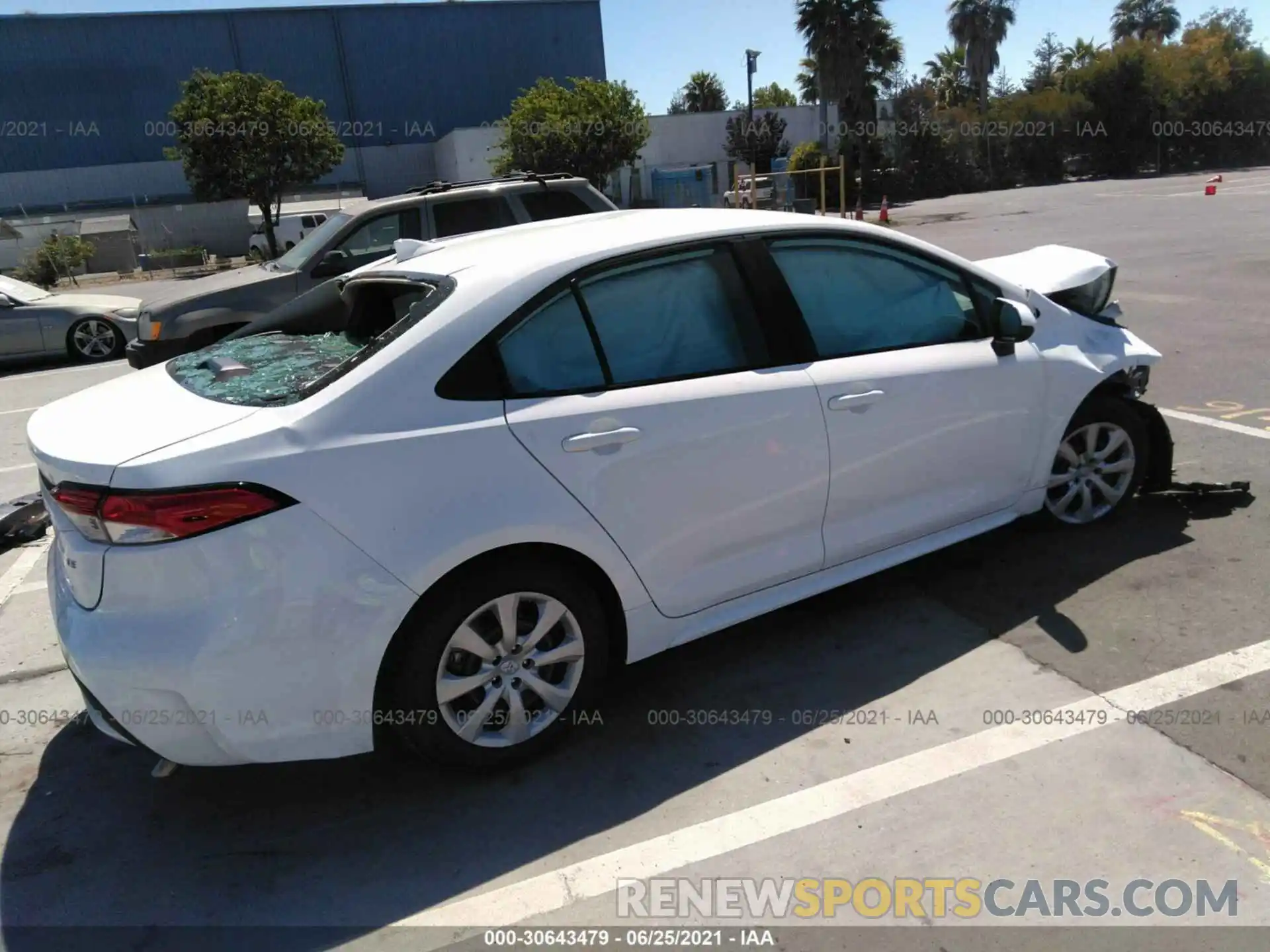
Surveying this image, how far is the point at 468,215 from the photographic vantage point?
358 inches

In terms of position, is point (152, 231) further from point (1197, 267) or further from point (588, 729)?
point (588, 729)

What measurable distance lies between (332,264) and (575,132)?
21.8m

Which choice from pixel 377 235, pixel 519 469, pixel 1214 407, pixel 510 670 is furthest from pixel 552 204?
pixel 510 670

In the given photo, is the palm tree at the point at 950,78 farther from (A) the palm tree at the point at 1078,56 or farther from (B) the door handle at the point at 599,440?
(B) the door handle at the point at 599,440

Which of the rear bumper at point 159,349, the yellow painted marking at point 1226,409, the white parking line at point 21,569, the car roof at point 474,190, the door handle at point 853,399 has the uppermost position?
the car roof at point 474,190

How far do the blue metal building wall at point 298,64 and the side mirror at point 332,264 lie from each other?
46.3 m

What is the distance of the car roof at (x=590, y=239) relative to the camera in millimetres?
3340

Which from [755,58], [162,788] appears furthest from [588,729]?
[755,58]

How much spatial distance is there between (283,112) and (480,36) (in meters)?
29.2

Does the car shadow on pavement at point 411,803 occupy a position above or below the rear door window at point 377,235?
below

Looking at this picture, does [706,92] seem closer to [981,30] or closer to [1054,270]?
[981,30]

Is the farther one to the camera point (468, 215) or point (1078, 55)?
point (1078, 55)

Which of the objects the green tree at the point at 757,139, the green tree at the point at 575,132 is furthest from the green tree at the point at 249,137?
the green tree at the point at 757,139

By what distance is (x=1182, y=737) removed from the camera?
3186 millimetres
